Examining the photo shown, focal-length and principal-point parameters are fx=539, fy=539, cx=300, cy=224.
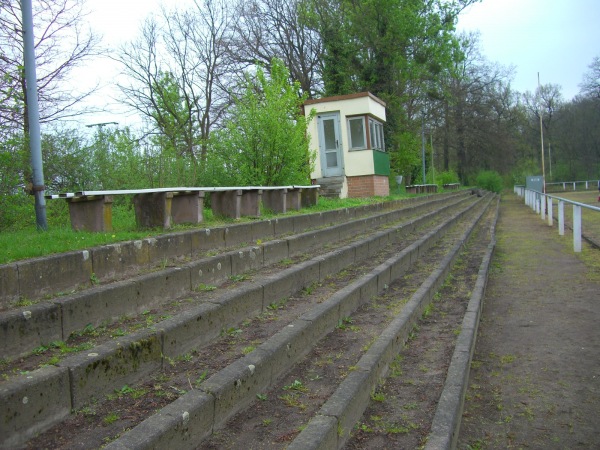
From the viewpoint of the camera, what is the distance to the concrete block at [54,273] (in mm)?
3678

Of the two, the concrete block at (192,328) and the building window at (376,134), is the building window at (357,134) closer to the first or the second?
the building window at (376,134)

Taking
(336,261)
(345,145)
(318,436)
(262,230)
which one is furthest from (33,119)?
(345,145)

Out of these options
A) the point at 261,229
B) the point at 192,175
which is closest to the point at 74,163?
the point at 192,175

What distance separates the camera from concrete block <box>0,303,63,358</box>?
2988mm

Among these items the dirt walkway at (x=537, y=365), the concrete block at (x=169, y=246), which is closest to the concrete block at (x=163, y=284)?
the concrete block at (x=169, y=246)

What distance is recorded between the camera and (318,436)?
2.81 m

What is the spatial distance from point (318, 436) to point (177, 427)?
0.73 metres

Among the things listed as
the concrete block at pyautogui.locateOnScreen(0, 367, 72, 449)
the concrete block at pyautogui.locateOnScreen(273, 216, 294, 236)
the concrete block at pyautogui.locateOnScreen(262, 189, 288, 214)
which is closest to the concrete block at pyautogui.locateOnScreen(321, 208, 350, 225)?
the concrete block at pyautogui.locateOnScreen(262, 189, 288, 214)

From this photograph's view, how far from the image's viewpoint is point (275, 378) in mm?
3703

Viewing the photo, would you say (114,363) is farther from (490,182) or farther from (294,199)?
(490,182)

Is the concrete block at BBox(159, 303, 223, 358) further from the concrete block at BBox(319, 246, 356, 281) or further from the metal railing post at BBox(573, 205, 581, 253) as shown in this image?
→ the metal railing post at BBox(573, 205, 581, 253)

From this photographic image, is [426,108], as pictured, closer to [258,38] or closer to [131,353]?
[258,38]

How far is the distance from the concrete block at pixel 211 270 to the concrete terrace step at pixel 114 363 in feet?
1.57

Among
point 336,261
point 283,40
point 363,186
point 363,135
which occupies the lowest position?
point 336,261
